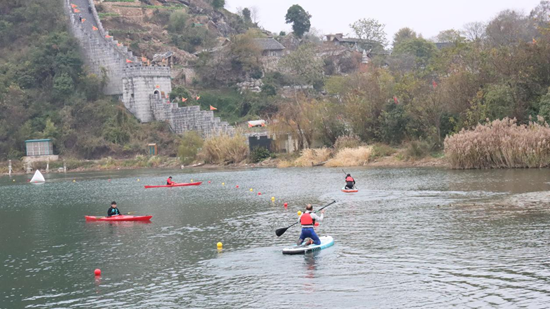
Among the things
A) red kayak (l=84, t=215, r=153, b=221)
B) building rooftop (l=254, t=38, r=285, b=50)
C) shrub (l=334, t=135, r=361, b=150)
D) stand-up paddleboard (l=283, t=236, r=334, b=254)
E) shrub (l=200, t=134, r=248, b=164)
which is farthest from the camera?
building rooftop (l=254, t=38, r=285, b=50)

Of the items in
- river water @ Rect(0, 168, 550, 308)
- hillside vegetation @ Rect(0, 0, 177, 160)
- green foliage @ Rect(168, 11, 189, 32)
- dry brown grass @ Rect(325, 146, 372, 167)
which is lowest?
river water @ Rect(0, 168, 550, 308)

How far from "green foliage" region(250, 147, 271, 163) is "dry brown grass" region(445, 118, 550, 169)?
26013mm

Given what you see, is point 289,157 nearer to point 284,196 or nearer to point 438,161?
point 438,161

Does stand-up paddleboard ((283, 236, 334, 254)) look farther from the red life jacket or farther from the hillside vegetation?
the hillside vegetation

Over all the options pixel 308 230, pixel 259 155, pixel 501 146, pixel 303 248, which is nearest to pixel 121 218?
pixel 308 230

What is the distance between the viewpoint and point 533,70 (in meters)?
49.2

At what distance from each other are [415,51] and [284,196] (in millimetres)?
77836

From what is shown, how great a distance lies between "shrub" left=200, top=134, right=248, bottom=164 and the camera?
69750 mm

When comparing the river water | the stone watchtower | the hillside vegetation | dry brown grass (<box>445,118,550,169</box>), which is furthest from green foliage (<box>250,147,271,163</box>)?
the river water

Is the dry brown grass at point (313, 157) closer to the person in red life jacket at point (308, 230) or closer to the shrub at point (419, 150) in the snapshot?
the shrub at point (419, 150)

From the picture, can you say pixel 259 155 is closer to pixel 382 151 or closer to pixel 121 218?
pixel 382 151

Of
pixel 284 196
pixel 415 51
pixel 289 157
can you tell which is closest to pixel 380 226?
pixel 284 196

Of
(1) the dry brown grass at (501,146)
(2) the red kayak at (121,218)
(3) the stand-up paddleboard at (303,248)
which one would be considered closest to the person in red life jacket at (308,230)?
(3) the stand-up paddleboard at (303,248)

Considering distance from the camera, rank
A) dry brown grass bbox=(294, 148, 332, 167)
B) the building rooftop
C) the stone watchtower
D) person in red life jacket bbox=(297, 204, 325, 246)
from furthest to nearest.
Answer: the building rooftop, the stone watchtower, dry brown grass bbox=(294, 148, 332, 167), person in red life jacket bbox=(297, 204, 325, 246)
